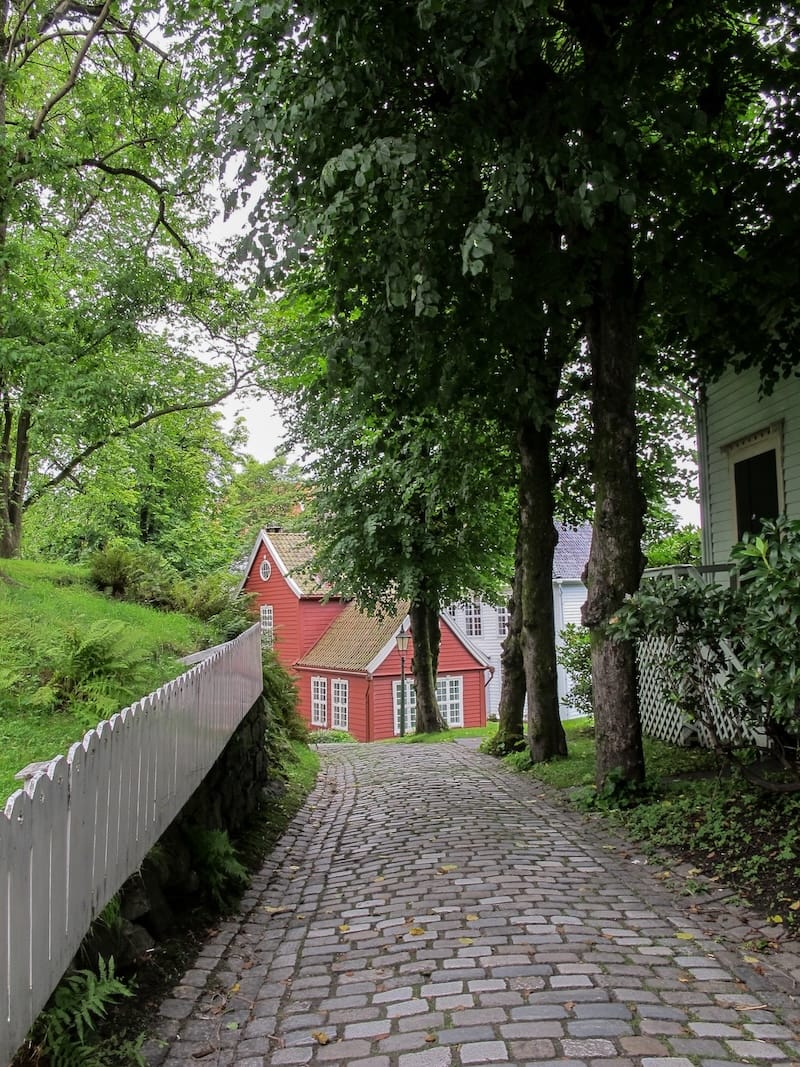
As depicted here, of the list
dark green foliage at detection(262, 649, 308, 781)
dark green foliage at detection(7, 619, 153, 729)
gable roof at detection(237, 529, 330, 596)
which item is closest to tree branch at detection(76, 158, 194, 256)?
dark green foliage at detection(262, 649, 308, 781)

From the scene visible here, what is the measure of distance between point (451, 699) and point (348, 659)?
186 inches

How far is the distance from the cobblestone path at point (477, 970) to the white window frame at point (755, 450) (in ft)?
17.0

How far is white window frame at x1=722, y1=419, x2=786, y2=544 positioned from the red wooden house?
20282 mm

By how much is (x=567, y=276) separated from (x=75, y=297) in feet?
42.5

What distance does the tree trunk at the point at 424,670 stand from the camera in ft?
76.7

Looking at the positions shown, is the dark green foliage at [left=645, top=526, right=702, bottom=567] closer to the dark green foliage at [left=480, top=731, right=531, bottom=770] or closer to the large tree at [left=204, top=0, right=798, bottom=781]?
the dark green foliage at [left=480, top=731, right=531, bottom=770]

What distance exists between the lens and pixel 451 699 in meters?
36.1

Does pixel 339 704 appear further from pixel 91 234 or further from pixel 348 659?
pixel 91 234

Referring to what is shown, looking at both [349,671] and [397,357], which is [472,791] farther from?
[349,671]

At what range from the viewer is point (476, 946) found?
4.84 meters

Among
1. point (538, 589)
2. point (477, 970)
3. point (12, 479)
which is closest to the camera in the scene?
point (477, 970)

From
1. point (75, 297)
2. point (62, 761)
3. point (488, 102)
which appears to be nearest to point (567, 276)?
point (488, 102)

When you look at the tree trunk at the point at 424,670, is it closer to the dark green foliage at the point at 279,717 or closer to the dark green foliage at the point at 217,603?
the dark green foliage at the point at 279,717

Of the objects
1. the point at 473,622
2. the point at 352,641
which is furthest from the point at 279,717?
the point at 473,622
